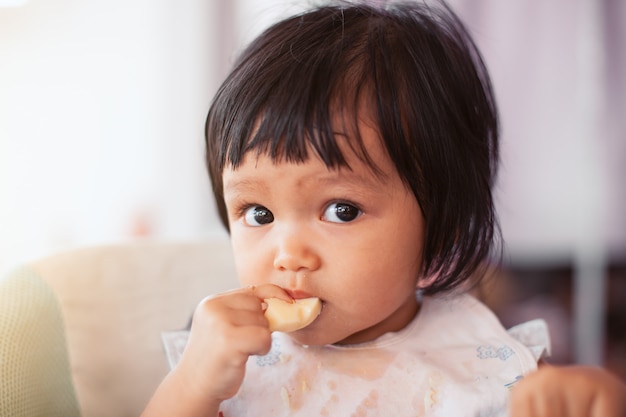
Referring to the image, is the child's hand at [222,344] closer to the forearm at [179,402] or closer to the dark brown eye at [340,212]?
the forearm at [179,402]

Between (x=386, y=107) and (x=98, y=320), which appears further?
(x=98, y=320)

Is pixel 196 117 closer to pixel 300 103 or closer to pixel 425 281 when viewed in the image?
pixel 425 281

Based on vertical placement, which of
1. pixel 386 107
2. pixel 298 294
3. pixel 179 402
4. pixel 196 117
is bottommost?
pixel 179 402

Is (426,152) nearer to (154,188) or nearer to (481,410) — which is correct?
(481,410)

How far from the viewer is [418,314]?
106cm

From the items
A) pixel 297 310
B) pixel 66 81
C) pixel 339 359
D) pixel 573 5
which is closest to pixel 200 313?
pixel 297 310

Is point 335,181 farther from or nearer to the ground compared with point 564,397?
farther from the ground

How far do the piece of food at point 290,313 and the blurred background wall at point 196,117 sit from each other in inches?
64.7

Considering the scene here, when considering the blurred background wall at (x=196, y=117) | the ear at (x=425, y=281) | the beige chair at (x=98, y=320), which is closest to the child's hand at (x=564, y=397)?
the ear at (x=425, y=281)

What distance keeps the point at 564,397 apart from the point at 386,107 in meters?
0.39

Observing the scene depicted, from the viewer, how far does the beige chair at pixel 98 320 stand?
93cm

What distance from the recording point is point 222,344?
791 mm

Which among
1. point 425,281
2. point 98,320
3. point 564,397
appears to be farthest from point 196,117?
point 564,397

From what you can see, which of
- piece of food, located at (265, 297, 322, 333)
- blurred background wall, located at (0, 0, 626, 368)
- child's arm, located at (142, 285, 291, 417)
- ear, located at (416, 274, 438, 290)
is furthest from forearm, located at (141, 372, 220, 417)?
blurred background wall, located at (0, 0, 626, 368)
